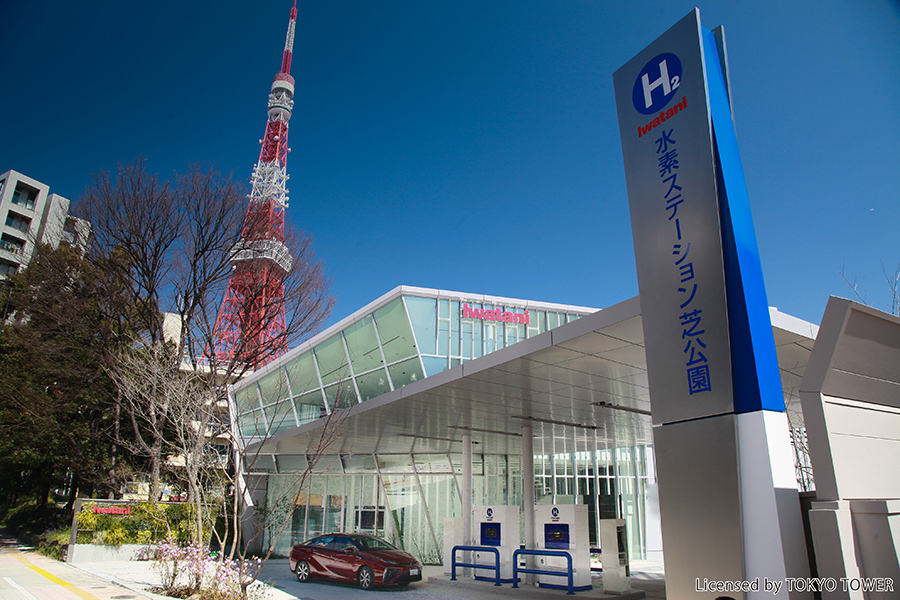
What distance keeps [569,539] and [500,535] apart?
226cm

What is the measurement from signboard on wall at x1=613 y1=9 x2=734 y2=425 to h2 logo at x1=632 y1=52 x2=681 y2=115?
0.01 metres

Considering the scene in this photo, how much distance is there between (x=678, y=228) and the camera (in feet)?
19.5

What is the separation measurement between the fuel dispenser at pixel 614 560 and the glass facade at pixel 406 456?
1.86 metres

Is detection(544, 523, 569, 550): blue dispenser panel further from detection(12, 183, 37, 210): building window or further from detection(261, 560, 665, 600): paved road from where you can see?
detection(12, 183, 37, 210): building window

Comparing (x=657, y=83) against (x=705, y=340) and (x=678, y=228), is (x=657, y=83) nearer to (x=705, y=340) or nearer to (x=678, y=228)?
(x=678, y=228)

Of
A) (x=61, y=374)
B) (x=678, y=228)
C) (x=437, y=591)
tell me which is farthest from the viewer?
(x=61, y=374)

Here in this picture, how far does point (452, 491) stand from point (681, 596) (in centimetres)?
1718

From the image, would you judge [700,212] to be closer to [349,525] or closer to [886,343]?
[886,343]

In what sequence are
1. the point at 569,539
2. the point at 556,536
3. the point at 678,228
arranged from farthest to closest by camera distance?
the point at 556,536, the point at 569,539, the point at 678,228

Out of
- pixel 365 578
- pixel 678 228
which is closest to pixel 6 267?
pixel 365 578

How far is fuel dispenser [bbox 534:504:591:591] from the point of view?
13.3 metres

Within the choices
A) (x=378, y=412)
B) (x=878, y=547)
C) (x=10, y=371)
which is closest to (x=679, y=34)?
(x=878, y=547)

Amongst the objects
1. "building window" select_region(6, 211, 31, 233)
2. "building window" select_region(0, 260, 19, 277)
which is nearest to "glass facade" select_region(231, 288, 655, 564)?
"building window" select_region(0, 260, 19, 277)

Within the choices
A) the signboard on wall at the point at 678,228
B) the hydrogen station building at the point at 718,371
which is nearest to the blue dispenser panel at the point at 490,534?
the hydrogen station building at the point at 718,371
